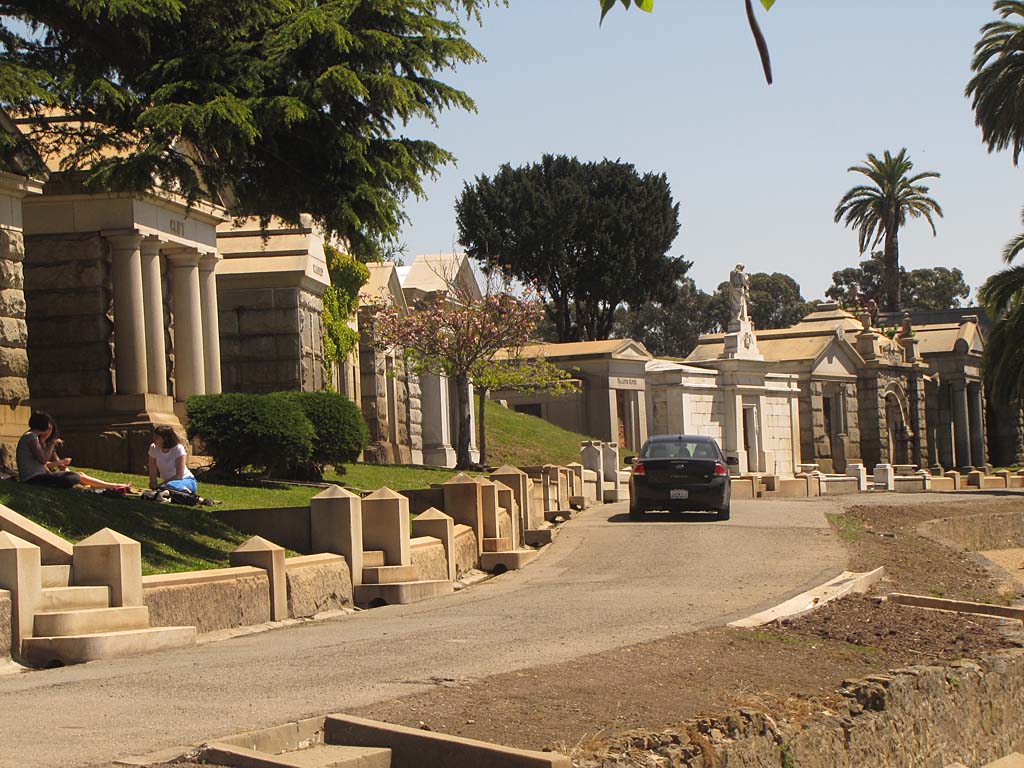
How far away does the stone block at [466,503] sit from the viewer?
61.3 feet

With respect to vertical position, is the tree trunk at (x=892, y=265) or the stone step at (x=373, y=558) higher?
the tree trunk at (x=892, y=265)

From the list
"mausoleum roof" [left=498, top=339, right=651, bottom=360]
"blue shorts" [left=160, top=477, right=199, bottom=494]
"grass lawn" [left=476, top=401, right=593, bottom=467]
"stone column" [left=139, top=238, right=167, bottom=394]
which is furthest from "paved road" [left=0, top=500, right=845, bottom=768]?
"mausoleum roof" [left=498, top=339, right=651, bottom=360]

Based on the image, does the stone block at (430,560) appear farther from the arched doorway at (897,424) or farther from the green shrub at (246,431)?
the arched doorway at (897,424)

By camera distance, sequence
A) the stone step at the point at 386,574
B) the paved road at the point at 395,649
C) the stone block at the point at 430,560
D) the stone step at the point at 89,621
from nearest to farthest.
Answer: the paved road at the point at 395,649 → the stone step at the point at 89,621 → the stone step at the point at 386,574 → the stone block at the point at 430,560

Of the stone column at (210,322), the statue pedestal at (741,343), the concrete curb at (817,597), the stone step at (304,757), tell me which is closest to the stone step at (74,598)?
the stone step at (304,757)

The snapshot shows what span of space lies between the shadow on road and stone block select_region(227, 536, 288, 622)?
12.2 metres

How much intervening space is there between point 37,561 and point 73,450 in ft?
38.0

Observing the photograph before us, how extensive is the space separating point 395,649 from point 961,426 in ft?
202

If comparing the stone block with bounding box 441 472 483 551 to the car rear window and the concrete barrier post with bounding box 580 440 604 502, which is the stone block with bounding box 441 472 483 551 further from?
the concrete barrier post with bounding box 580 440 604 502

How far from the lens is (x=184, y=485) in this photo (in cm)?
1681

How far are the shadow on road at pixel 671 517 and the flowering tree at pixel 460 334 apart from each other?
8.06 meters

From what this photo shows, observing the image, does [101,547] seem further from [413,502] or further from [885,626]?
[413,502]

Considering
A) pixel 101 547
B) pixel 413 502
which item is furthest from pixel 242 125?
pixel 413 502

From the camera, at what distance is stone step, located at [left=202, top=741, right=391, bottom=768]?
594 cm
